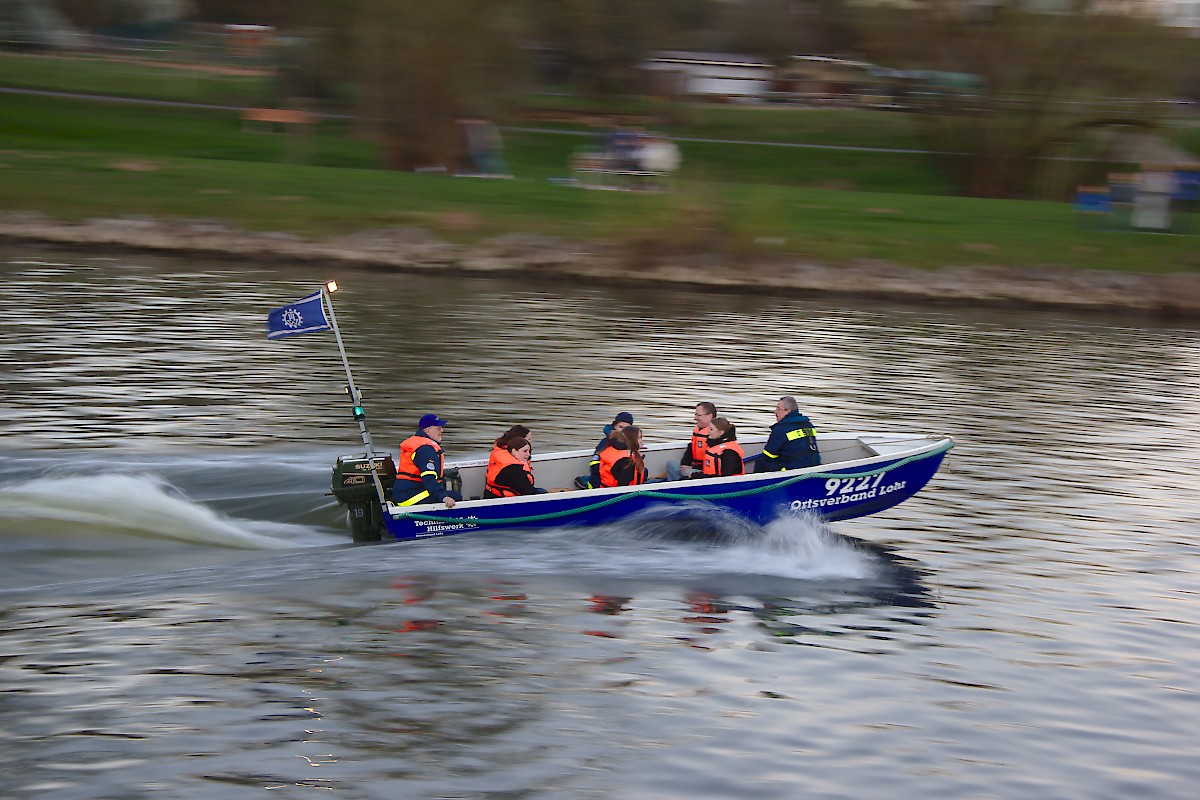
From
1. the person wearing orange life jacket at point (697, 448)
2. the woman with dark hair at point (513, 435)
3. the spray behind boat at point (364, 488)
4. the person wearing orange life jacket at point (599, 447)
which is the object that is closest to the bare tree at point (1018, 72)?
the person wearing orange life jacket at point (697, 448)

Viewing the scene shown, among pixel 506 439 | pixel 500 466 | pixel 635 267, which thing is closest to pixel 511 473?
pixel 500 466

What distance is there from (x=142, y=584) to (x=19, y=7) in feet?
157

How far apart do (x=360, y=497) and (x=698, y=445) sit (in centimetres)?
377

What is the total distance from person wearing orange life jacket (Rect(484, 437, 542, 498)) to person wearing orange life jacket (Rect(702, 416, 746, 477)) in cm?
207

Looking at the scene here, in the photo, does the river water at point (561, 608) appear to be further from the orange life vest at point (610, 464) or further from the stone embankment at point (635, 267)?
the stone embankment at point (635, 267)

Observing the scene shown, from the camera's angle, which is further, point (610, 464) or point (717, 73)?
point (717, 73)

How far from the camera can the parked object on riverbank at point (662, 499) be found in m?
14.0

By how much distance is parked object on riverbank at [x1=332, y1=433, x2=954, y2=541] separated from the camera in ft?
46.0

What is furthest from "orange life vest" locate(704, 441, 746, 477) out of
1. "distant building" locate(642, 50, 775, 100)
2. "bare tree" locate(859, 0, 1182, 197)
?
"distant building" locate(642, 50, 775, 100)

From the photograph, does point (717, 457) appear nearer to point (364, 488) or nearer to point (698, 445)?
point (698, 445)

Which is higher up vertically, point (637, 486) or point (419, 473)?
point (419, 473)

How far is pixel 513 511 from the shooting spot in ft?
46.2

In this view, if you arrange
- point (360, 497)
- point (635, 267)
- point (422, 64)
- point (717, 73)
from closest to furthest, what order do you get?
point (360, 497), point (635, 267), point (422, 64), point (717, 73)

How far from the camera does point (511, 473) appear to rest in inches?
565
